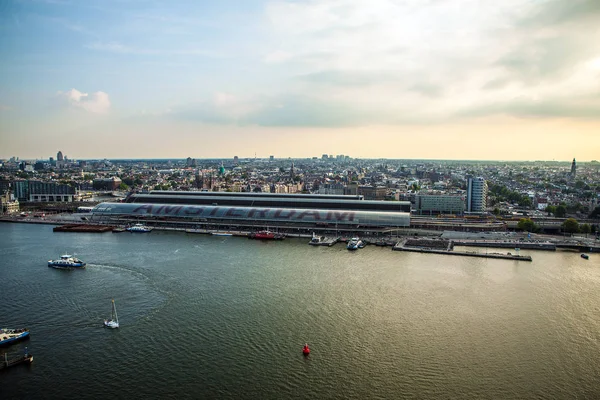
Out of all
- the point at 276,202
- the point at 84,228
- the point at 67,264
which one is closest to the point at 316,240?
the point at 276,202

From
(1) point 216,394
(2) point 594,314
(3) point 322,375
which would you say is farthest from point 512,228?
(1) point 216,394

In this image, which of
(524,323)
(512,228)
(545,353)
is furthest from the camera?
(512,228)

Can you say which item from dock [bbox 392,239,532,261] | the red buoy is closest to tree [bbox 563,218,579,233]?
dock [bbox 392,239,532,261]

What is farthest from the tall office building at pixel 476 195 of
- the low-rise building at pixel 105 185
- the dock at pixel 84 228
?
the low-rise building at pixel 105 185

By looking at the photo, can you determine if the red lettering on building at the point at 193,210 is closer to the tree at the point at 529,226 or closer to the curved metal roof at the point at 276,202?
the curved metal roof at the point at 276,202

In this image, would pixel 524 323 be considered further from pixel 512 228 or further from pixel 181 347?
pixel 512 228

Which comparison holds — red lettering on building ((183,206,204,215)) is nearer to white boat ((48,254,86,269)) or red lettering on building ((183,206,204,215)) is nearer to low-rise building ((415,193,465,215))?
white boat ((48,254,86,269))
